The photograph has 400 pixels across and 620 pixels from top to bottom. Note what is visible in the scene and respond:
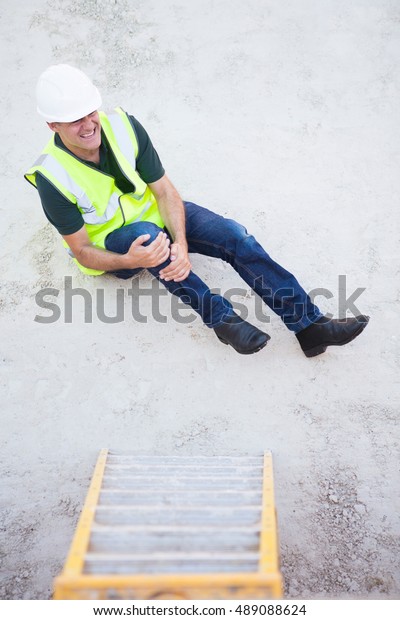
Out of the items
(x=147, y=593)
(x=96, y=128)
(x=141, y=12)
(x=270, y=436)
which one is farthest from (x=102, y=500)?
(x=141, y=12)

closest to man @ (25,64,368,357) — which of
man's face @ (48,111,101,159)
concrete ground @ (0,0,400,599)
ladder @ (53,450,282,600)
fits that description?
man's face @ (48,111,101,159)

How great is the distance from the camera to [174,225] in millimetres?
3549

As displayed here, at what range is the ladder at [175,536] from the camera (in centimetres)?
202

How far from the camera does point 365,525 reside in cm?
332

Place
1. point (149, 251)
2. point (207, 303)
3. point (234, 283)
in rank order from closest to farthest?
point (149, 251) < point (207, 303) < point (234, 283)

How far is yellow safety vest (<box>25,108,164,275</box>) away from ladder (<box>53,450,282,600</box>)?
143 cm

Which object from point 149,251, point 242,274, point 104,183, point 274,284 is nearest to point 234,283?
point 242,274

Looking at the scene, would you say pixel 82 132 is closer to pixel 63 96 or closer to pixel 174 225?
pixel 63 96

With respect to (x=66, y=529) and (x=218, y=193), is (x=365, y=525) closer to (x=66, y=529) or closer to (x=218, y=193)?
(x=66, y=529)

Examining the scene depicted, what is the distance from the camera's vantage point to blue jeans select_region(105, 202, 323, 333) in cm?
348

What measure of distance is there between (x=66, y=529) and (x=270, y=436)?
1.31 m

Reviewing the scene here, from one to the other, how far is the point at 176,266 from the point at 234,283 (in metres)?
0.79

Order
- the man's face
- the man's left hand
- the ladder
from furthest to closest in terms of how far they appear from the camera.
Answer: the man's left hand → the man's face → the ladder

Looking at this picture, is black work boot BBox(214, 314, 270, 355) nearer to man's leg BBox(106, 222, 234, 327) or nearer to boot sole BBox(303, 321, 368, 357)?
man's leg BBox(106, 222, 234, 327)
